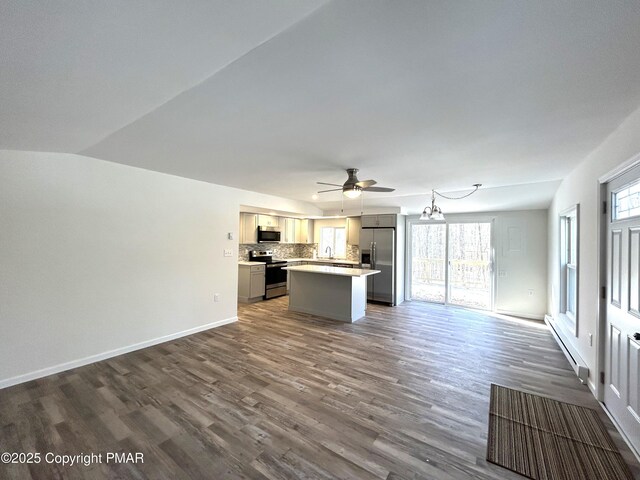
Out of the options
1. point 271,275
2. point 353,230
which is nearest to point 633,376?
point 353,230

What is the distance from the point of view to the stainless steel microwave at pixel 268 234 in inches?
263

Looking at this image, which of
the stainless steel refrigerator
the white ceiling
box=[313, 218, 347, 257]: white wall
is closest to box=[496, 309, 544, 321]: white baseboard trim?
the stainless steel refrigerator

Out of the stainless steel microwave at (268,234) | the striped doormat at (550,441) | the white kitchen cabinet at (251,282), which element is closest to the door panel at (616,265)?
the striped doormat at (550,441)

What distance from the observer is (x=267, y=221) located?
22.7 feet

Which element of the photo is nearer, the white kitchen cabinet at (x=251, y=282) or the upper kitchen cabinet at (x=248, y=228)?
the white kitchen cabinet at (x=251, y=282)

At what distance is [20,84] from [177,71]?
90cm

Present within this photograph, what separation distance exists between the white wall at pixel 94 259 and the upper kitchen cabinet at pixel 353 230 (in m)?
3.72

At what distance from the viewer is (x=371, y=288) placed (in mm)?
6633

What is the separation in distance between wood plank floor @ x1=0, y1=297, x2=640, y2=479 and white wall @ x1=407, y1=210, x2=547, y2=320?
1778 mm

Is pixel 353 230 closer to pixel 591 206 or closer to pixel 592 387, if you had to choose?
pixel 591 206

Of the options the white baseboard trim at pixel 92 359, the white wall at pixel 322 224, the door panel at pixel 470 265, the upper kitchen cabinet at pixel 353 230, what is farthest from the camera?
the white wall at pixel 322 224

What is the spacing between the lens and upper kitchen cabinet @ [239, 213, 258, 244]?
6484 millimetres

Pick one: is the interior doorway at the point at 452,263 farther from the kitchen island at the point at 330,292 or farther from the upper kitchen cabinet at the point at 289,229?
the upper kitchen cabinet at the point at 289,229

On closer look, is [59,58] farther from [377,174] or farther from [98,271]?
[377,174]
